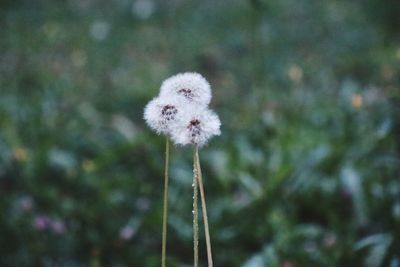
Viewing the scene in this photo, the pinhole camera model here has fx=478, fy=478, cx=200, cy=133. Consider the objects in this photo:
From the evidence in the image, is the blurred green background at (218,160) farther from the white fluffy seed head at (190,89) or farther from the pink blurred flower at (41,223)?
the white fluffy seed head at (190,89)

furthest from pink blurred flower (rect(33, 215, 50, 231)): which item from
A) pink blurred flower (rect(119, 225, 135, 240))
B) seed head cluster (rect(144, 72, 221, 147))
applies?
seed head cluster (rect(144, 72, 221, 147))

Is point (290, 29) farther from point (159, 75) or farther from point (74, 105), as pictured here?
point (74, 105)

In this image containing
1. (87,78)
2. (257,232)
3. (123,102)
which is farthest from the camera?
(87,78)

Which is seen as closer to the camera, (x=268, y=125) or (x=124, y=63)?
(x=268, y=125)

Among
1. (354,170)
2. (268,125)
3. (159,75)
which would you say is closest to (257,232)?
(354,170)

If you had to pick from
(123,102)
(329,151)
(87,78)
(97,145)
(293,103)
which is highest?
(87,78)

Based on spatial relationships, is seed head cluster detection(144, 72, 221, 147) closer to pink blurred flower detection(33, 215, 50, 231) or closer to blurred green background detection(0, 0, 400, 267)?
blurred green background detection(0, 0, 400, 267)

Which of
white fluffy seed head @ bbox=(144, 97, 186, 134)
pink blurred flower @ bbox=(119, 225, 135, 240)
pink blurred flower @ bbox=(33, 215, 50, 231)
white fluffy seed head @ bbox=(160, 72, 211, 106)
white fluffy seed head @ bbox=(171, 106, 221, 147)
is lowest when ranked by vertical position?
white fluffy seed head @ bbox=(171, 106, 221, 147)

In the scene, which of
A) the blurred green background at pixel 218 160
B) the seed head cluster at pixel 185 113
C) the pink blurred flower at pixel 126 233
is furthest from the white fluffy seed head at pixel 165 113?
the pink blurred flower at pixel 126 233
